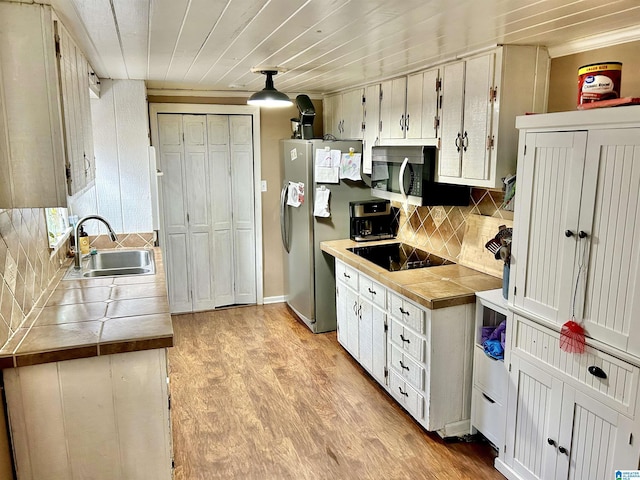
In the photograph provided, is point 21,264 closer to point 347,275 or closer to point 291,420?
point 291,420

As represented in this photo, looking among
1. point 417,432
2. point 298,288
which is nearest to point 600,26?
point 417,432

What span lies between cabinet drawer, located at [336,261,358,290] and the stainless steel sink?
1373 millimetres

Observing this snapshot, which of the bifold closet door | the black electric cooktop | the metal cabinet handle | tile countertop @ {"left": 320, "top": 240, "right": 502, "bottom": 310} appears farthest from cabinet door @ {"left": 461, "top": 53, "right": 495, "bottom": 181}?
the bifold closet door

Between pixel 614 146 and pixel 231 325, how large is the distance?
3.53 m

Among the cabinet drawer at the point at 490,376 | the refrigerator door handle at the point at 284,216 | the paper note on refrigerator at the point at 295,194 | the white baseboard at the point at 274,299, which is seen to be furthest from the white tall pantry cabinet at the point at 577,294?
the white baseboard at the point at 274,299

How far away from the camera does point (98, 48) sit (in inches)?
97.3

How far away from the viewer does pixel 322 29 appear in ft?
6.86

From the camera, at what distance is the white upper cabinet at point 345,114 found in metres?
4.01

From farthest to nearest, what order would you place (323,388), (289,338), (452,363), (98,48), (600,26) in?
(289,338), (323,388), (452,363), (98,48), (600,26)

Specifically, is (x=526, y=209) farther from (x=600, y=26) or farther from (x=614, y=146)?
(x=600, y=26)

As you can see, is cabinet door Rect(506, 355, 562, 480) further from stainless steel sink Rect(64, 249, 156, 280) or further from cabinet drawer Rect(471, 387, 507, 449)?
stainless steel sink Rect(64, 249, 156, 280)

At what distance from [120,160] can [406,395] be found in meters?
2.59

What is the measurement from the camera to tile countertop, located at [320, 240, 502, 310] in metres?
2.58

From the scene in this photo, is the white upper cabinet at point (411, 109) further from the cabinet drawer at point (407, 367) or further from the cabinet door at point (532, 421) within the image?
the cabinet door at point (532, 421)
